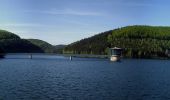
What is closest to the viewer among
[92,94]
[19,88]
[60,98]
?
[60,98]

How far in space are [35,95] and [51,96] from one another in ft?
8.04

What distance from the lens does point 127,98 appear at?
56.5 m

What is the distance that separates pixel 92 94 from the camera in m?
59.8

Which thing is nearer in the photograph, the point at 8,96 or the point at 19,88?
the point at 8,96

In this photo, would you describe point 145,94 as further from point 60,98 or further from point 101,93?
point 60,98

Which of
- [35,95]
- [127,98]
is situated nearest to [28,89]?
[35,95]

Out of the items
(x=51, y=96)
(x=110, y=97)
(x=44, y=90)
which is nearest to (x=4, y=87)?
(x=44, y=90)

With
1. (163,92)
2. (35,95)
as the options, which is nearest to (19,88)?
(35,95)

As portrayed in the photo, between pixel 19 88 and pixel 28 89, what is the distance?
1923mm

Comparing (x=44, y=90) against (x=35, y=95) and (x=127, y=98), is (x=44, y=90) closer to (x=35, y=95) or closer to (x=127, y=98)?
(x=35, y=95)

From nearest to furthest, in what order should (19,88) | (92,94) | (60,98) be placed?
1. (60,98)
2. (92,94)
3. (19,88)

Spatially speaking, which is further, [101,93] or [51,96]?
[101,93]

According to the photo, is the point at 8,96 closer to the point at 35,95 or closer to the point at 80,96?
the point at 35,95

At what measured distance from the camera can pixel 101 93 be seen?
202 ft
